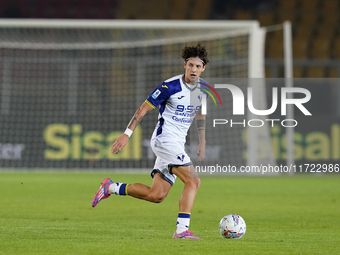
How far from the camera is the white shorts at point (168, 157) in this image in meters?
5.14

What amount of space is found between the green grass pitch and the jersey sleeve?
1180mm

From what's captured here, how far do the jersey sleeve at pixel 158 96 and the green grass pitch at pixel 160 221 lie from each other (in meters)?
1.18

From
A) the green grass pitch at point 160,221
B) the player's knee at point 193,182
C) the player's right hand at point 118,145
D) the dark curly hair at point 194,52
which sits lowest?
the green grass pitch at point 160,221

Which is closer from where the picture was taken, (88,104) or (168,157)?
(168,157)

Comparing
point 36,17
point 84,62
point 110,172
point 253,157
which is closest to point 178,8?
point 36,17

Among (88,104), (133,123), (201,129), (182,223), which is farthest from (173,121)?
(88,104)

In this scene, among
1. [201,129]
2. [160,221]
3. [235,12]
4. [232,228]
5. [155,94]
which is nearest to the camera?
[232,228]

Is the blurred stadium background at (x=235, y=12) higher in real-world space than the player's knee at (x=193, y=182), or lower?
higher

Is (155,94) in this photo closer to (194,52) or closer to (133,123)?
(133,123)

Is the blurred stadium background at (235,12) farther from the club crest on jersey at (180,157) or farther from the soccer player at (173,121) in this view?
the club crest on jersey at (180,157)

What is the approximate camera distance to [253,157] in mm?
13078

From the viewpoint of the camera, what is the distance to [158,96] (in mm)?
5215

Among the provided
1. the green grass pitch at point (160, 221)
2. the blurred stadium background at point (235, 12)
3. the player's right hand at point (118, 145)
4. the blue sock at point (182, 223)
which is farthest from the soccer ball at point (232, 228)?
the blurred stadium background at point (235, 12)

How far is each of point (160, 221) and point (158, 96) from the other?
1786mm
